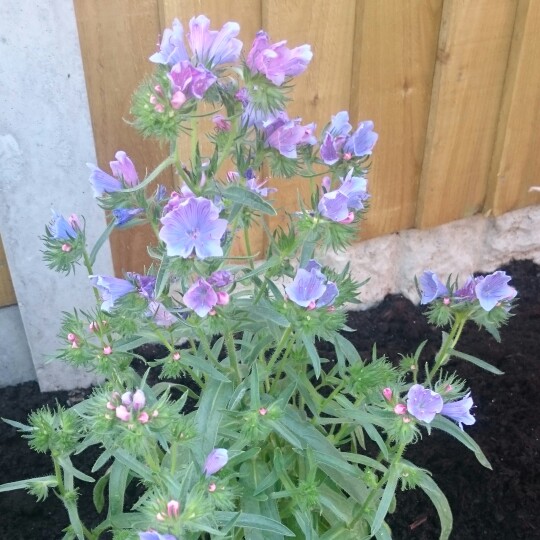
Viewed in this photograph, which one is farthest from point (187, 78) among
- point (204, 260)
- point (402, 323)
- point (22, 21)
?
point (402, 323)

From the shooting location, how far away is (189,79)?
4.29ft

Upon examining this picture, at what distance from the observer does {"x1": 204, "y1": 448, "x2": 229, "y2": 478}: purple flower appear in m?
1.43

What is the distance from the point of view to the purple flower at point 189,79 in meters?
1.30

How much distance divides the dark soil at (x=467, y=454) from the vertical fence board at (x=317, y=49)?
877 millimetres

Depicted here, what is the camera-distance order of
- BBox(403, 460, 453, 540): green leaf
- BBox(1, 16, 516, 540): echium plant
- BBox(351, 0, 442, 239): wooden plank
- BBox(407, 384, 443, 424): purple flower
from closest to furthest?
BBox(1, 16, 516, 540): echium plant
BBox(407, 384, 443, 424): purple flower
BBox(403, 460, 453, 540): green leaf
BBox(351, 0, 442, 239): wooden plank

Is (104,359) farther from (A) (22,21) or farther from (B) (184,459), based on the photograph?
(A) (22,21)

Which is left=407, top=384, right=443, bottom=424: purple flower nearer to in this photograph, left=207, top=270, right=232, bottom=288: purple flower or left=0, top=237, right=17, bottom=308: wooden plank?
left=207, top=270, right=232, bottom=288: purple flower

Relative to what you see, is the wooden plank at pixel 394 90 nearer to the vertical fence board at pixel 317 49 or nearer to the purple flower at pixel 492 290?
the vertical fence board at pixel 317 49

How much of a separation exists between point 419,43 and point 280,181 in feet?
2.33

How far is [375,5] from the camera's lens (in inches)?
99.7

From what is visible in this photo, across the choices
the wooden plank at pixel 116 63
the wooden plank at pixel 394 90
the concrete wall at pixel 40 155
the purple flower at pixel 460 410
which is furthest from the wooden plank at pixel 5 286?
the purple flower at pixel 460 410

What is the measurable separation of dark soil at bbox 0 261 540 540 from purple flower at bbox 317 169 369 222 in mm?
1221

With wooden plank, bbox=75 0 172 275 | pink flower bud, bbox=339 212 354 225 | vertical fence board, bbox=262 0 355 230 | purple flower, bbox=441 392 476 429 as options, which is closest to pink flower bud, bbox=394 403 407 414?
purple flower, bbox=441 392 476 429

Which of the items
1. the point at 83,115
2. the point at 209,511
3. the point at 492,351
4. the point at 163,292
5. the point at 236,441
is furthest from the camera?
the point at 492,351
